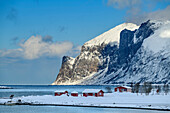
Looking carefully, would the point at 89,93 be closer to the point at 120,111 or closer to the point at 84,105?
the point at 84,105

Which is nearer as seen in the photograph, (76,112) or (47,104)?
(76,112)

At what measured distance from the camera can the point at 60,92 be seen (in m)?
144

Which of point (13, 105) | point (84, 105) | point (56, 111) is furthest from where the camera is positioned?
point (13, 105)

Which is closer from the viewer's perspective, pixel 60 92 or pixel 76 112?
pixel 76 112

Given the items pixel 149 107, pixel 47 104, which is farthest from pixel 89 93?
pixel 149 107

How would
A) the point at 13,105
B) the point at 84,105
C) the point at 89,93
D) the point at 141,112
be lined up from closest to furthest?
the point at 141,112 < the point at 84,105 < the point at 13,105 < the point at 89,93

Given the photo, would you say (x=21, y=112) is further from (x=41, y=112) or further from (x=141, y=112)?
(x=141, y=112)

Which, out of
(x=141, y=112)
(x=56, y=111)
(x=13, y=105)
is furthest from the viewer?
(x=13, y=105)

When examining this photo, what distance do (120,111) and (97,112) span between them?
19.0ft

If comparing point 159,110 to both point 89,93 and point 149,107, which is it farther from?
point 89,93

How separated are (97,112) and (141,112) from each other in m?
10.6

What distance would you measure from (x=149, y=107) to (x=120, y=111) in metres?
9.59

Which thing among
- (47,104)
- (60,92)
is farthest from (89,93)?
(47,104)

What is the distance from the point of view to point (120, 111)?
8288 centimetres
